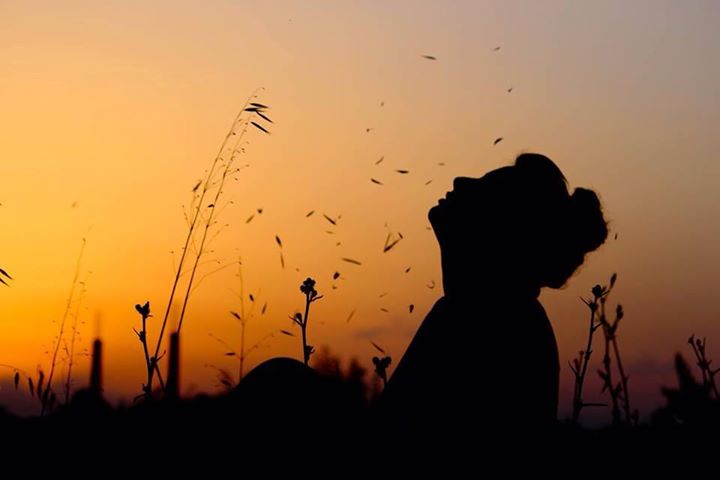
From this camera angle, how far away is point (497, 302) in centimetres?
518

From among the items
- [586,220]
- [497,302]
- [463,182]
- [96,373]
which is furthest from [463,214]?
[96,373]

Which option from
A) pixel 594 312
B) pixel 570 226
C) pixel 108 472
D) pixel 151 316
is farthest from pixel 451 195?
pixel 108 472

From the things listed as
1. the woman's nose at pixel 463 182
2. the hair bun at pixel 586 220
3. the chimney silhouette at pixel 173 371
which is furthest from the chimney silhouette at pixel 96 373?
the hair bun at pixel 586 220

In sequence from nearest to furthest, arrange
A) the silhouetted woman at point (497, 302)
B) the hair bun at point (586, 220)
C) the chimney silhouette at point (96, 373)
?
the silhouetted woman at point (497, 302) → the hair bun at point (586, 220) → the chimney silhouette at point (96, 373)

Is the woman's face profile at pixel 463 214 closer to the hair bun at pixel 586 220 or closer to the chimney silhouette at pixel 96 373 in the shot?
the hair bun at pixel 586 220

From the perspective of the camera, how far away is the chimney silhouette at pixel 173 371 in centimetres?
547

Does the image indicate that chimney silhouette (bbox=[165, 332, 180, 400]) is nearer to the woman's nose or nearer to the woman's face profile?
the woman's face profile

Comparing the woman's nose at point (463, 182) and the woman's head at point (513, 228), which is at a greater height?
the woman's nose at point (463, 182)

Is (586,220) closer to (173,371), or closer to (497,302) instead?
(497,302)

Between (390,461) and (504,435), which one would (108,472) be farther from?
(504,435)

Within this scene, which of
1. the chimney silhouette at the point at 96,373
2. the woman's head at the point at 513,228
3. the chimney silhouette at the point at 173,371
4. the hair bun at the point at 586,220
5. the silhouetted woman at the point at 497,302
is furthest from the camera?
the chimney silhouette at the point at 96,373

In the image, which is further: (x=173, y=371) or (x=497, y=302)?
(x=173, y=371)

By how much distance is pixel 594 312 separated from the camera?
582cm

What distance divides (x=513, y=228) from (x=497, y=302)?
0.42m
